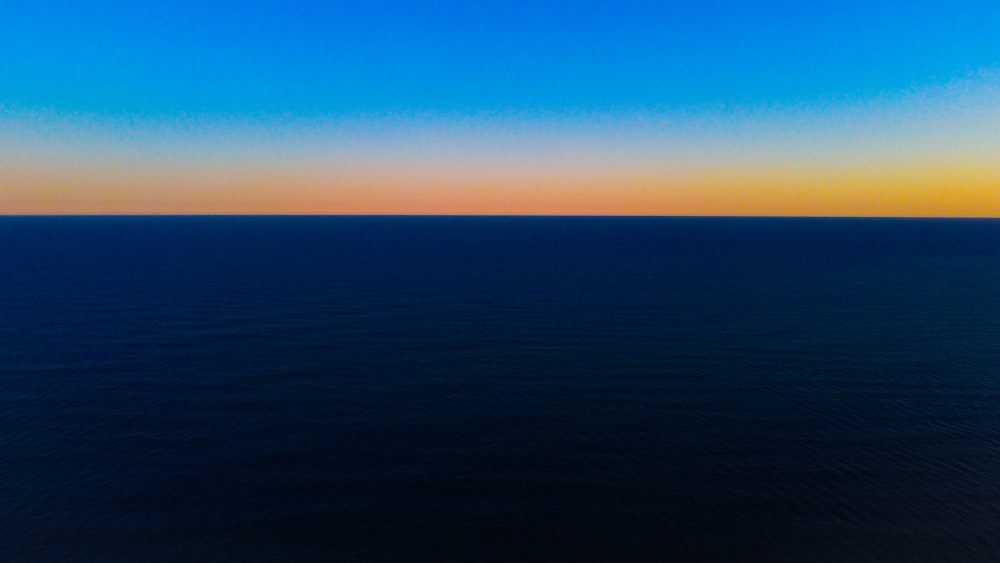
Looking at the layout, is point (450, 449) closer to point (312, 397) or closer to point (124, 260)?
point (312, 397)

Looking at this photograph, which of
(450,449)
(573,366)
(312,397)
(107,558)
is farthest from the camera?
(573,366)

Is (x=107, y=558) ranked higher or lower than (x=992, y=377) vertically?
lower

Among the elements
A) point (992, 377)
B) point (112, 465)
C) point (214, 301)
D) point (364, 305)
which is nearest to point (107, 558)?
point (112, 465)

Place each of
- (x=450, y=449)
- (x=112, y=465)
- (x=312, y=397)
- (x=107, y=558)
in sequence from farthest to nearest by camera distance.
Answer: (x=312, y=397) < (x=450, y=449) < (x=112, y=465) < (x=107, y=558)

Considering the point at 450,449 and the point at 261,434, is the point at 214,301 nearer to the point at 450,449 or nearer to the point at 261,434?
the point at 261,434

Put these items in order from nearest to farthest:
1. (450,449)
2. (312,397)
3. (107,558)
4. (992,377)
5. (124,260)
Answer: (107,558) → (450,449) → (312,397) → (992,377) → (124,260)

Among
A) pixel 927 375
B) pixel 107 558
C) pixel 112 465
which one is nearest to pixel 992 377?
pixel 927 375

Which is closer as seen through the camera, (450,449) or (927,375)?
(450,449)
